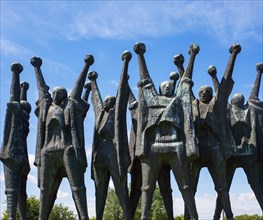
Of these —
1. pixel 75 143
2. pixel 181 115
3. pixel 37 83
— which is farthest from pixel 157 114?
pixel 37 83

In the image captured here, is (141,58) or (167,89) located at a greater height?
(141,58)

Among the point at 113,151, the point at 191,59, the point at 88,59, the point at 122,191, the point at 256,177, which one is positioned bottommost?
the point at 122,191

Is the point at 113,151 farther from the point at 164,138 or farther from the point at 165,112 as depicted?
the point at 165,112

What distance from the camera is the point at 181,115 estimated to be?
10266 mm

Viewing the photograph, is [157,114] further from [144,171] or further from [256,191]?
[256,191]

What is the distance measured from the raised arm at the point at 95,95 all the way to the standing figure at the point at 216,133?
7.83 ft

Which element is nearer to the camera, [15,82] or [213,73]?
[15,82]

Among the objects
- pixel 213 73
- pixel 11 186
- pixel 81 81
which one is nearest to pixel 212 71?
pixel 213 73

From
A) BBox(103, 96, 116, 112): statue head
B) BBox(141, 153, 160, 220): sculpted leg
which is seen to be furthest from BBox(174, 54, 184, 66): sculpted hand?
BBox(141, 153, 160, 220): sculpted leg

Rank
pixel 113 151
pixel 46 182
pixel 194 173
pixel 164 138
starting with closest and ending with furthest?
1. pixel 164 138
2. pixel 46 182
3. pixel 113 151
4. pixel 194 173

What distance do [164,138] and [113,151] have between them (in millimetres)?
1313

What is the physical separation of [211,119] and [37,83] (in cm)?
436

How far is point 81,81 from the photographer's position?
1081 cm

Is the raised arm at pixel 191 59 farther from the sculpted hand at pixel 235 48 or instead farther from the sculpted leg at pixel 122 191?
the sculpted leg at pixel 122 191
